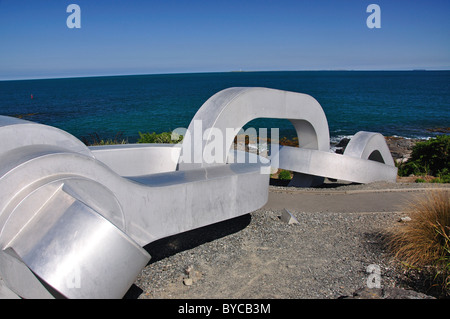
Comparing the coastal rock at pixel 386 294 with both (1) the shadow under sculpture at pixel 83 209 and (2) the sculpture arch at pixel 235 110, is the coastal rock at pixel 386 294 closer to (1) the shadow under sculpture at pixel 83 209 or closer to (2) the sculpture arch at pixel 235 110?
(1) the shadow under sculpture at pixel 83 209

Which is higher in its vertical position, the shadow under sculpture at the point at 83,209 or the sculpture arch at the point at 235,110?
the sculpture arch at the point at 235,110

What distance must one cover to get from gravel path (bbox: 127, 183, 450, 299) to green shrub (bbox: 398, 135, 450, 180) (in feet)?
32.3

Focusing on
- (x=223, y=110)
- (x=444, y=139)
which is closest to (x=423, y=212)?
(x=223, y=110)

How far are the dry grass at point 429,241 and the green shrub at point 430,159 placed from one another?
12.0 metres

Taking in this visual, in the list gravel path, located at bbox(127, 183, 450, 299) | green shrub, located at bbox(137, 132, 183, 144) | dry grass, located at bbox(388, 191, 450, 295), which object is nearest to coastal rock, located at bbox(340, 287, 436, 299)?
gravel path, located at bbox(127, 183, 450, 299)

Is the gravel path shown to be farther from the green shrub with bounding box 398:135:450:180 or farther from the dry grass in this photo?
the green shrub with bounding box 398:135:450:180

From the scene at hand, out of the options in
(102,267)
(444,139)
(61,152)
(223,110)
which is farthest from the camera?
(444,139)

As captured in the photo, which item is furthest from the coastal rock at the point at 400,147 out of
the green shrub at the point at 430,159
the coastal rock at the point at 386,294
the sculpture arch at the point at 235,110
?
the coastal rock at the point at 386,294

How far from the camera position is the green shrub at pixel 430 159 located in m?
16.5

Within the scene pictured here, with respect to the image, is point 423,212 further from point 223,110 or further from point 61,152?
point 61,152

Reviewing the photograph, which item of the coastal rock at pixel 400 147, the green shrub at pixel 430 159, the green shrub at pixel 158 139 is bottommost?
the coastal rock at pixel 400 147

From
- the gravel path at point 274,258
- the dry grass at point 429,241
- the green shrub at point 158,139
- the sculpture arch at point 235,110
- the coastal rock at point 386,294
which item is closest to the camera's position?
the coastal rock at point 386,294

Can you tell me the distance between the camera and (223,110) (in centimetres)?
698
